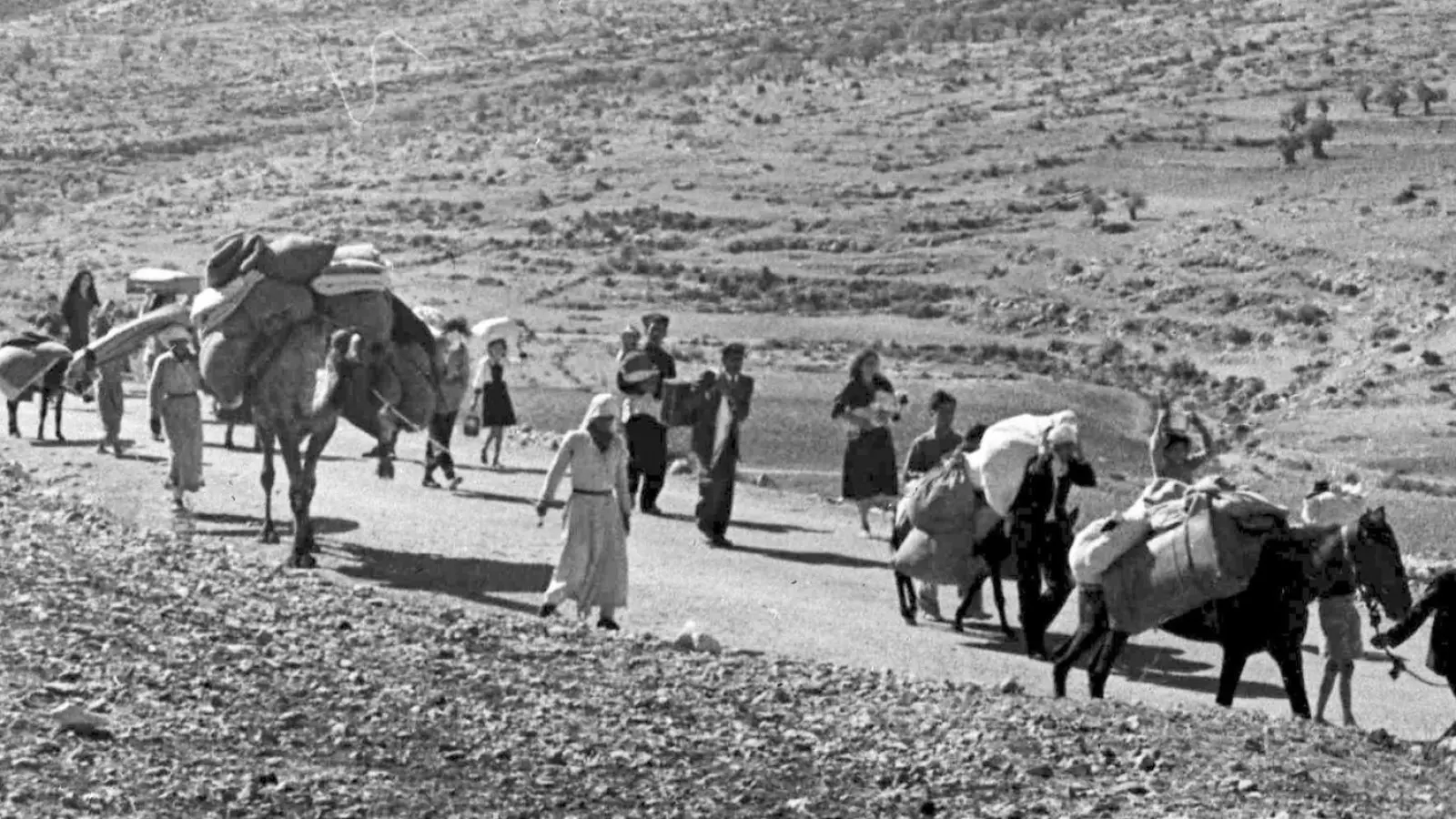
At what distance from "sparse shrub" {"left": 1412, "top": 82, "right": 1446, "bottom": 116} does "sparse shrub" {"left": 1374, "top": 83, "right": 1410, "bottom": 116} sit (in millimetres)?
284

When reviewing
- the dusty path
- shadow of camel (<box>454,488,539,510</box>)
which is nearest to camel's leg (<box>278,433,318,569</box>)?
the dusty path

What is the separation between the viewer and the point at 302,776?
37.8 ft

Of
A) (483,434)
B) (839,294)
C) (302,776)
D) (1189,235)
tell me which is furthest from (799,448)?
(302,776)

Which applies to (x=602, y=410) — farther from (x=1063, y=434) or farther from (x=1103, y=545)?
(x=1103, y=545)

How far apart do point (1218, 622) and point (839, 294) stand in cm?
3051

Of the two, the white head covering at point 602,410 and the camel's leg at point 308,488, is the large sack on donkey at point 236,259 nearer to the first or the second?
the camel's leg at point 308,488

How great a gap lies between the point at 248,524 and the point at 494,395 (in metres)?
5.57

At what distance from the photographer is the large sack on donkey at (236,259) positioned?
→ 64.6 feet

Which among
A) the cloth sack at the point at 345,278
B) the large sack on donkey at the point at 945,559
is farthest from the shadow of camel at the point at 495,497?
the large sack on donkey at the point at 945,559

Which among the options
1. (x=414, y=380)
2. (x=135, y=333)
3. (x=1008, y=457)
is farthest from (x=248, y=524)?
(x=1008, y=457)

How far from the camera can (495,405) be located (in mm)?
27000

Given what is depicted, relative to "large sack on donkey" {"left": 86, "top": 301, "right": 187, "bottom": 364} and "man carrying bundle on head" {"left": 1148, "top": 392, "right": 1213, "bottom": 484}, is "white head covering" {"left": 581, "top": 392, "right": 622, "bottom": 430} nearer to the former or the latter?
"man carrying bundle on head" {"left": 1148, "top": 392, "right": 1213, "bottom": 484}

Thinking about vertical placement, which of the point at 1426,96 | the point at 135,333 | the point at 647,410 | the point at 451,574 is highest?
the point at 1426,96

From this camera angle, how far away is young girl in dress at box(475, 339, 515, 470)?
Answer: 26938 mm
